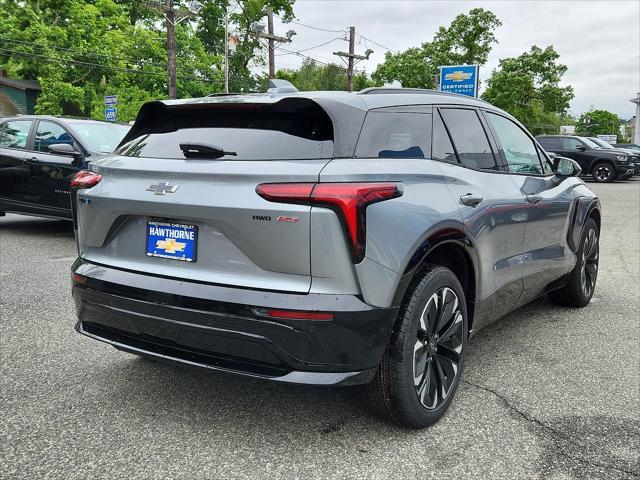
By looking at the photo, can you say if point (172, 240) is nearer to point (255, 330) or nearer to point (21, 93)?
point (255, 330)

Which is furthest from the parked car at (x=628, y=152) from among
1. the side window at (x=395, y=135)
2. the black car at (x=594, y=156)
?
the side window at (x=395, y=135)

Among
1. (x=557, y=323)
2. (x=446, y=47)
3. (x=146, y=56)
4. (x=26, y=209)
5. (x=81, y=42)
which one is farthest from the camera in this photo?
(x=446, y=47)

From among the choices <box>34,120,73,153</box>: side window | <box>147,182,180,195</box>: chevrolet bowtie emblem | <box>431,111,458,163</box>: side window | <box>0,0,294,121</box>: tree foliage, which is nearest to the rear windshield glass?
<box>147,182,180,195</box>: chevrolet bowtie emblem

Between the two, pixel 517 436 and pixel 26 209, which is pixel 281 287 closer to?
pixel 517 436

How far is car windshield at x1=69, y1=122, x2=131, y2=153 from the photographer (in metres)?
7.71

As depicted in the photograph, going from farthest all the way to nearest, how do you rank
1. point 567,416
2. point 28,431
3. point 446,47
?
point 446,47
point 567,416
point 28,431

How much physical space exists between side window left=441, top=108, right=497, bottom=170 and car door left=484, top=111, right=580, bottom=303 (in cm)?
20

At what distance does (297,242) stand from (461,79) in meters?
25.6

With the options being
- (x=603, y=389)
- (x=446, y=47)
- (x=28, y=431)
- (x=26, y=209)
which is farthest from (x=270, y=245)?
(x=446, y=47)

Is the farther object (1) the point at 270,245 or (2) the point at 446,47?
(2) the point at 446,47

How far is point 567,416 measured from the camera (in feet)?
9.89

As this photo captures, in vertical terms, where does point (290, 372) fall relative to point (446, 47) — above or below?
below

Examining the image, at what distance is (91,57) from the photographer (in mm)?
31953

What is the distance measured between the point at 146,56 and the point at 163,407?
35.0 meters
